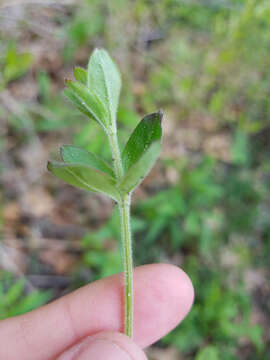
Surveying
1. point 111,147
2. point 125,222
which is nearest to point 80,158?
point 111,147

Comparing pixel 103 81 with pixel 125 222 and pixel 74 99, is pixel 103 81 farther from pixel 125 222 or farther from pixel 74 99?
pixel 125 222

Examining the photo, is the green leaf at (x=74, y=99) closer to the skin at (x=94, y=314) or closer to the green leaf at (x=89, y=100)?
the green leaf at (x=89, y=100)

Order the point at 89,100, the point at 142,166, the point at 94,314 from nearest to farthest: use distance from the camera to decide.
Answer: the point at 142,166, the point at 89,100, the point at 94,314

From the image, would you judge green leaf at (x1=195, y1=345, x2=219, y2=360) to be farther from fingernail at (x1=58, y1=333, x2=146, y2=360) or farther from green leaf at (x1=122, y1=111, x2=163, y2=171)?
green leaf at (x1=122, y1=111, x2=163, y2=171)

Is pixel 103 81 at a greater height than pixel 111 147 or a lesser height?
greater

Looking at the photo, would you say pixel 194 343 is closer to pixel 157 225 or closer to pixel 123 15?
pixel 157 225

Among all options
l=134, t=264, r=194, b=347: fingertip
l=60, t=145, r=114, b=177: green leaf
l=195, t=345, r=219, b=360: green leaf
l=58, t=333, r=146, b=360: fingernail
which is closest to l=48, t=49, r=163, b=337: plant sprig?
l=60, t=145, r=114, b=177: green leaf

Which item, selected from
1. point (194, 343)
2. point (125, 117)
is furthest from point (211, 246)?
point (125, 117)
